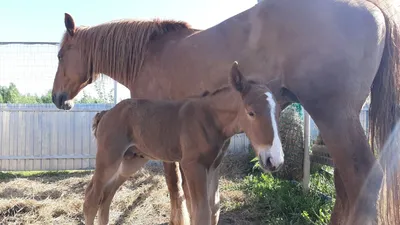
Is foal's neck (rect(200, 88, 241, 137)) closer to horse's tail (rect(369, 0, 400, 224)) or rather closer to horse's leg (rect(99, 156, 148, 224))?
horse's leg (rect(99, 156, 148, 224))

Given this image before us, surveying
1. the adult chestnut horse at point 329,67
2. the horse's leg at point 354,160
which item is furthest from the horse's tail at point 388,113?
the horse's leg at point 354,160

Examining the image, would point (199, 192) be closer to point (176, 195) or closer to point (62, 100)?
point (176, 195)

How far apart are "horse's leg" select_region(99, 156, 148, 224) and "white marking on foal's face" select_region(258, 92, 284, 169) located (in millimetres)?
1267

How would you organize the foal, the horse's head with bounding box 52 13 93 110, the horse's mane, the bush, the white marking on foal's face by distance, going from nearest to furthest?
1. the white marking on foal's face
2. the foal
3. the horse's mane
4. the horse's head with bounding box 52 13 93 110
5. the bush

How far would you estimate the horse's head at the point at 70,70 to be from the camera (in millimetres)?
3822

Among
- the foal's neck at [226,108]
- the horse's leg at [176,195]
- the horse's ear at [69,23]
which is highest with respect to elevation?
the horse's ear at [69,23]

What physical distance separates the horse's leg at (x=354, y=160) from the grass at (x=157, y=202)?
1.32 m

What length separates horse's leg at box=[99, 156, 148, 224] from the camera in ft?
9.73

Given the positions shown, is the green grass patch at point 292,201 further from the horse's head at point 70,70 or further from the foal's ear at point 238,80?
the horse's head at point 70,70

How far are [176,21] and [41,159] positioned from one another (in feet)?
19.0

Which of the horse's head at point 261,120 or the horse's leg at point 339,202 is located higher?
the horse's head at point 261,120

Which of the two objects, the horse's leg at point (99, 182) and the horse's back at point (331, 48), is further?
the horse's leg at point (99, 182)

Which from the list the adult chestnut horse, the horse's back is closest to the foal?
the adult chestnut horse

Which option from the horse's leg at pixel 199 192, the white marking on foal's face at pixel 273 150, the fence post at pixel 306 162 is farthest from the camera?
the fence post at pixel 306 162
